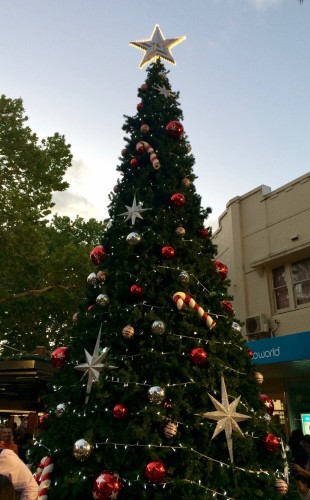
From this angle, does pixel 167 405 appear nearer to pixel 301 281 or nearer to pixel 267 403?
pixel 267 403

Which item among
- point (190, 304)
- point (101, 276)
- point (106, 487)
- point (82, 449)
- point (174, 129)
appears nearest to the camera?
point (106, 487)

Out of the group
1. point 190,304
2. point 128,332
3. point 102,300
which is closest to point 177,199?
point 190,304

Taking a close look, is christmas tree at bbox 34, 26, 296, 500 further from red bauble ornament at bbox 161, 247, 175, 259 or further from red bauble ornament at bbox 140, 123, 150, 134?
red bauble ornament at bbox 140, 123, 150, 134

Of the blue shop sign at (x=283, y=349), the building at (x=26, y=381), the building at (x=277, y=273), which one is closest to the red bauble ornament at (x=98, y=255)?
the building at (x=26, y=381)

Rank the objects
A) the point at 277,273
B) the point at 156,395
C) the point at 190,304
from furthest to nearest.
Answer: the point at 277,273 < the point at 190,304 < the point at 156,395

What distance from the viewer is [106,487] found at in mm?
3447

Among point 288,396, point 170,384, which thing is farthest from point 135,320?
point 288,396

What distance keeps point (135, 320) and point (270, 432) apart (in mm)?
1715

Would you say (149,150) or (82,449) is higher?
(149,150)

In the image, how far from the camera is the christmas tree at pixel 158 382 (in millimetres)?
3697

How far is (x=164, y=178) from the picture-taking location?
5.64 metres

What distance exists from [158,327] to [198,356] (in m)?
0.47

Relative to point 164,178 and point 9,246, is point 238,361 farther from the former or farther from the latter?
point 9,246

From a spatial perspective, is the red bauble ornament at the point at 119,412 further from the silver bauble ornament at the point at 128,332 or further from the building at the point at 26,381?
the building at the point at 26,381
